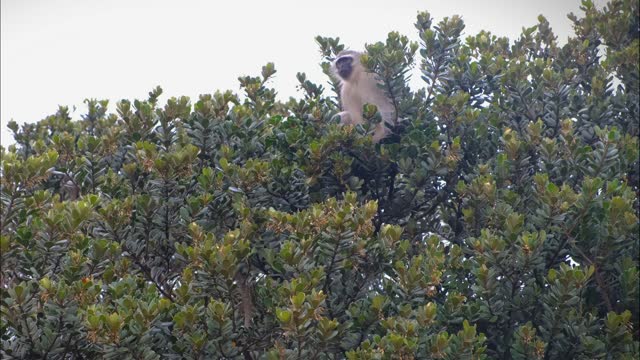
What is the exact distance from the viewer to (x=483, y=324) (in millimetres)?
9594

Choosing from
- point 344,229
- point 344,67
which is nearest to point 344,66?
point 344,67

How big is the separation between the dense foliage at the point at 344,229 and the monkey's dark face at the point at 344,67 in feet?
9.79

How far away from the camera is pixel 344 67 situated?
1602 centimetres

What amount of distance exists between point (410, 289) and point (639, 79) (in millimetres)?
7404

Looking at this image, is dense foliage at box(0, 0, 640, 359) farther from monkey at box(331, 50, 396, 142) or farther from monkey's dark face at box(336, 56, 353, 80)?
monkey's dark face at box(336, 56, 353, 80)

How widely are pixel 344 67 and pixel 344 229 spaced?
7818 mm

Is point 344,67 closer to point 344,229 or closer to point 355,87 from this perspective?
point 355,87

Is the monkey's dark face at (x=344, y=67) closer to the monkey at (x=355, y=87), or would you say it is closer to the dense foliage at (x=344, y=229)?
the monkey at (x=355, y=87)

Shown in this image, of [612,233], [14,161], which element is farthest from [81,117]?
[612,233]

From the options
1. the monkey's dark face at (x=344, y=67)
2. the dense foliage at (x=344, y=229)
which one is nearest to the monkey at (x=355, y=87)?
the monkey's dark face at (x=344, y=67)

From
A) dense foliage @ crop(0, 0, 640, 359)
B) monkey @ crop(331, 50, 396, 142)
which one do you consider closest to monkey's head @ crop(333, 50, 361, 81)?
monkey @ crop(331, 50, 396, 142)

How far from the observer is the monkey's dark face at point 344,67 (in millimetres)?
15938

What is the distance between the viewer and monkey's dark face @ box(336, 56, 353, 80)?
52.3ft

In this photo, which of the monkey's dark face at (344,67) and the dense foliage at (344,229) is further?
the monkey's dark face at (344,67)
